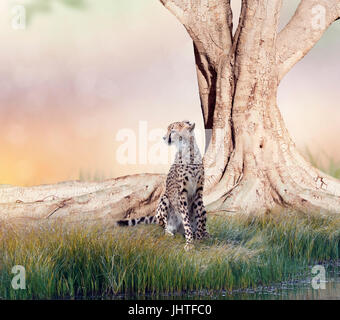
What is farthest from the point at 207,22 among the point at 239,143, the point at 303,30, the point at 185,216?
the point at 185,216

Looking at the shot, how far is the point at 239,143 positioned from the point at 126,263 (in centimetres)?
363

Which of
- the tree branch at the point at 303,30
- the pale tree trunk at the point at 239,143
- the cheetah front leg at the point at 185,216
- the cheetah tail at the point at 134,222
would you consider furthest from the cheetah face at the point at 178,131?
the tree branch at the point at 303,30

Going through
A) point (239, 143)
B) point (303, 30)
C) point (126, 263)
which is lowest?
point (126, 263)

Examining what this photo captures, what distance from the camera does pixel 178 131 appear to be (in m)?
6.30

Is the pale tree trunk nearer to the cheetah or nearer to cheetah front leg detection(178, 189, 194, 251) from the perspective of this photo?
the cheetah

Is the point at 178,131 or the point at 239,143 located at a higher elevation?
the point at 239,143

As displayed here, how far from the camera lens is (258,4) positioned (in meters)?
8.94

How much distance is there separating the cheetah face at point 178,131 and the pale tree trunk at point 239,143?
7.52 feet

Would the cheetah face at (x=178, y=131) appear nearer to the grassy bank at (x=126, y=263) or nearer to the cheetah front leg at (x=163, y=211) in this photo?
the cheetah front leg at (x=163, y=211)

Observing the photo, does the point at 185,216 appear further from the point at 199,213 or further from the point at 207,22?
the point at 207,22

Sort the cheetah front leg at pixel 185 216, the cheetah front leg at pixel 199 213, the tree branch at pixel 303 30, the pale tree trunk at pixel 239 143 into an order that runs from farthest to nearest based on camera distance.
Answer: the tree branch at pixel 303 30 → the pale tree trunk at pixel 239 143 → the cheetah front leg at pixel 199 213 → the cheetah front leg at pixel 185 216

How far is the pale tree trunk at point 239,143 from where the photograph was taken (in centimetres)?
866

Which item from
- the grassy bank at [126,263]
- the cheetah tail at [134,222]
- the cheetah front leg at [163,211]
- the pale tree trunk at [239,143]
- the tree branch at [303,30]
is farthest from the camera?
the tree branch at [303,30]
